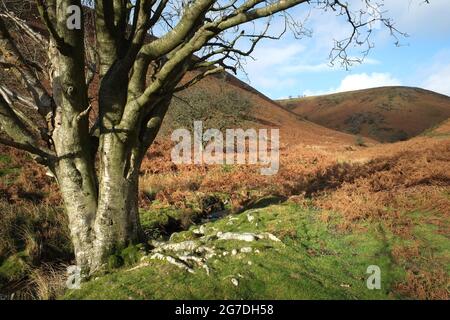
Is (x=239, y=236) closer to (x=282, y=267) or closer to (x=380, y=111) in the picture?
(x=282, y=267)

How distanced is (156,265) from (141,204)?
6721mm

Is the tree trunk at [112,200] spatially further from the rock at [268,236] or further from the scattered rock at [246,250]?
the rock at [268,236]

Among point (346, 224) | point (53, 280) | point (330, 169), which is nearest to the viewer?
point (53, 280)

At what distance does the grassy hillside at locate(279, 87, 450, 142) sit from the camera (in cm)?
6347

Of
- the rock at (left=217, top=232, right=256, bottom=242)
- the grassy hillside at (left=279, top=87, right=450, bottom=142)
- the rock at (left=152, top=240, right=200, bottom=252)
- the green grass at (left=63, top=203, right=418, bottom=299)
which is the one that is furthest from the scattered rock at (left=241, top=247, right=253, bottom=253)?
the grassy hillside at (left=279, top=87, right=450, bottom=142)

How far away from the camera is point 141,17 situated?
284 inches

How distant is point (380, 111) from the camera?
72.4 metres

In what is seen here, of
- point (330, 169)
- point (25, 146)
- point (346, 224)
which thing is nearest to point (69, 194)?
point (25, 146)

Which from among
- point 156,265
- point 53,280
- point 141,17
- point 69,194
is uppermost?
point 141,17

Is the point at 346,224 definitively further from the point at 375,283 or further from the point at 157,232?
the point at 157,232

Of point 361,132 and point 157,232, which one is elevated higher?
point 361,132

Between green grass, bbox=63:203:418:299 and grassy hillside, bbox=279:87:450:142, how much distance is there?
51753mm

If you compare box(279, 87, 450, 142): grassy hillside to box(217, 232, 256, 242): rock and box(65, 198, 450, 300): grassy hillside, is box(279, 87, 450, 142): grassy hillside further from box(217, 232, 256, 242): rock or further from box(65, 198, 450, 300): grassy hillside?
box(217, 232, 256, 242): rock

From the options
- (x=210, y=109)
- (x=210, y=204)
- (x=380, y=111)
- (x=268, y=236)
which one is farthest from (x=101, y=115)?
(x=380, y=111)
